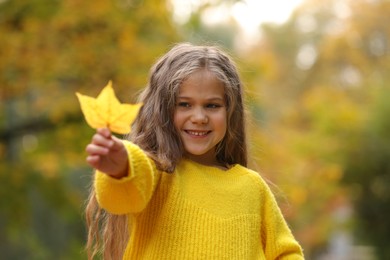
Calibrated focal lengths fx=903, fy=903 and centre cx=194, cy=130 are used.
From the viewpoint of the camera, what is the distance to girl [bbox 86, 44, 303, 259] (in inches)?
123

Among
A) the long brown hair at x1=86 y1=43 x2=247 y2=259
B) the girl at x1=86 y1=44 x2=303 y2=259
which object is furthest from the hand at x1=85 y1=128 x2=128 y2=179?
the long brown hair at x1=86 y1=43 x2=247 y2=259

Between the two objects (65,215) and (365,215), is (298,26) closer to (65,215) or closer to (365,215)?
(365,215)

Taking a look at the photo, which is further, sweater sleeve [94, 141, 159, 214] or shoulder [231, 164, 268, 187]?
shoulder [231, 164, 268, 187]

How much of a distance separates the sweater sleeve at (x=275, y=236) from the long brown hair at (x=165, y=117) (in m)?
0.26

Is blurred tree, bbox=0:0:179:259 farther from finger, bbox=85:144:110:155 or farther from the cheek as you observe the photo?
finger, bbox=85:144:110:155

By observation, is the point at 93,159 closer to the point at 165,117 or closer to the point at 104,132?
the point at 104,132

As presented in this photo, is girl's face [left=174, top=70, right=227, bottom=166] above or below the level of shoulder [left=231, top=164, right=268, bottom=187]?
above

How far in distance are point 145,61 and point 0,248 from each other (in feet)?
17.5

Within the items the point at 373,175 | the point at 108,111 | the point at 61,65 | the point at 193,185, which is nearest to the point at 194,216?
the point at 193,185

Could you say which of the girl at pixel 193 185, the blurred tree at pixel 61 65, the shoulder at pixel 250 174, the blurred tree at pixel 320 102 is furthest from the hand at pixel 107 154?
the blurred tree at pixel 320 102

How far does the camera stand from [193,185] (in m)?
3.22

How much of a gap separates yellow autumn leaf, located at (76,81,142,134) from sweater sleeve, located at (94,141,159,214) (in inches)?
7.0

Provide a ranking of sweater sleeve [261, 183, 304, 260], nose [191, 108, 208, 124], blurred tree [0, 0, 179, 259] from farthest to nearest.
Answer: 1. blurred tree [0, 0, 179, 259]
2. sweater sleeve [261, 183, 304, 260]
3. nose [191, 108, 208, 124]

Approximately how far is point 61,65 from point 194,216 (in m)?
8.67
